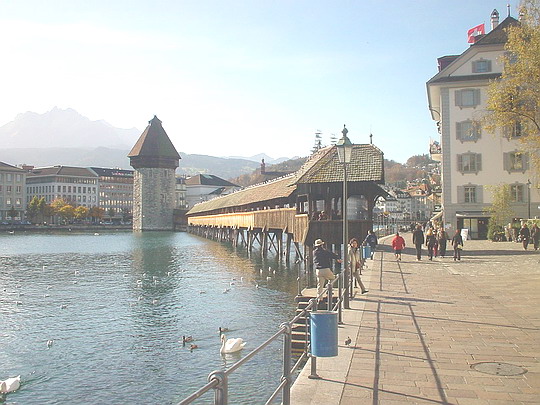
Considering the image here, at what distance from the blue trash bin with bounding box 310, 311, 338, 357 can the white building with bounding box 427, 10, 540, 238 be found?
35555 millimetres

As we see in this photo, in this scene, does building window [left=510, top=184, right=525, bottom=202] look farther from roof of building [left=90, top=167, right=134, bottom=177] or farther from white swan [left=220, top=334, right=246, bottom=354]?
roof of building [left=90, top=167, right=134, bottom=177]

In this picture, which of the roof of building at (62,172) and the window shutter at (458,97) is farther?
the roof of building at (62,172)

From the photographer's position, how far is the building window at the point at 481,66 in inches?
1635

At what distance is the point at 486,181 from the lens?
135 ft

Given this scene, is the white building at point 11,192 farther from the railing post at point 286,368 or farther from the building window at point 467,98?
the railing post at point 286,368

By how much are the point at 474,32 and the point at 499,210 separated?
19.0 metres

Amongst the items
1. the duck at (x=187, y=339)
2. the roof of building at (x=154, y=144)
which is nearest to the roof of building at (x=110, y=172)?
the roof of building at (x=154, y=144)

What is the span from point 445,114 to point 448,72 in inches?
119

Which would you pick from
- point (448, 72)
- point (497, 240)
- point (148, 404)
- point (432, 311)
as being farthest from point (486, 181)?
point (148, 404)

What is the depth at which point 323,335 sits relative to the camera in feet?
24.5

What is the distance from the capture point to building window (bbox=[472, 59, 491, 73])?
41531 mm

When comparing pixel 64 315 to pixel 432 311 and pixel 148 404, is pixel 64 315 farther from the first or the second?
pixel 432 311

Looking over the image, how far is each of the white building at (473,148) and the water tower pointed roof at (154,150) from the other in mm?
74011

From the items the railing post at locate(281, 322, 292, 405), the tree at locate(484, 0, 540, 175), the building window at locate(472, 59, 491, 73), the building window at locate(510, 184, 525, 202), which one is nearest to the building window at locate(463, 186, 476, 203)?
the building window at locate(510, 184, 525, 202)
